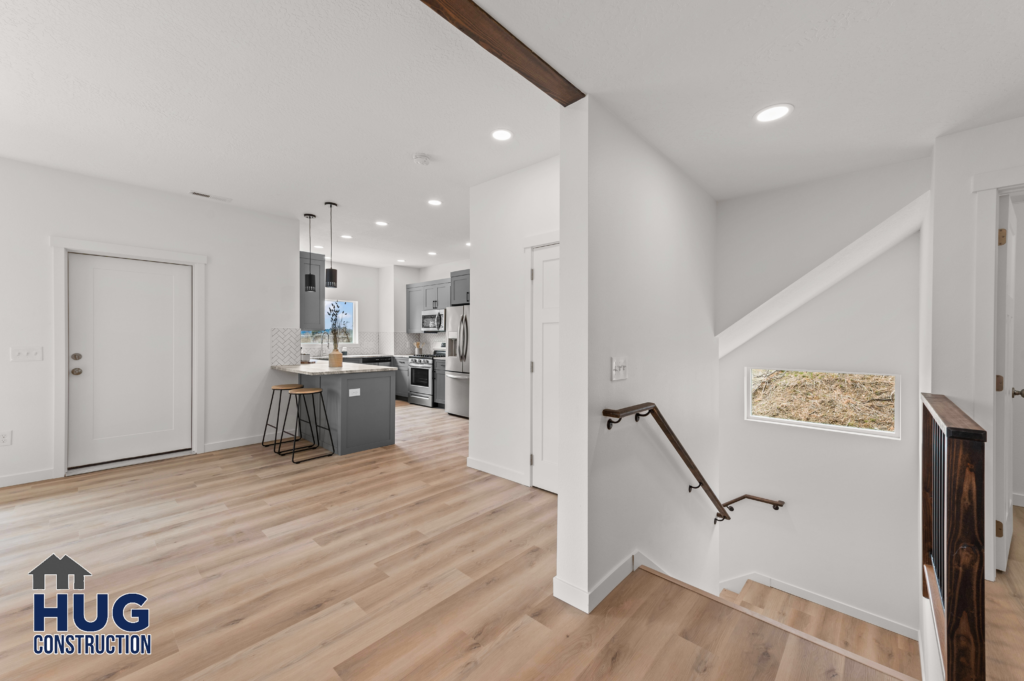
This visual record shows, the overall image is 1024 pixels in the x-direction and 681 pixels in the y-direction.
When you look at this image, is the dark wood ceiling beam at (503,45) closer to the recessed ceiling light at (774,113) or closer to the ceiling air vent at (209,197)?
the recessed ceiling light at (774,113)

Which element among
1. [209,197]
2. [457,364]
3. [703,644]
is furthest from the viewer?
[457,364]

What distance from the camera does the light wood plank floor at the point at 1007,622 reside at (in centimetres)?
165

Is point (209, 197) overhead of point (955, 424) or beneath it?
overhead

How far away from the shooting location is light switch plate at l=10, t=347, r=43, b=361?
3410 millimetres

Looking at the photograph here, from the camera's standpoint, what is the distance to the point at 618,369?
87.7 inches

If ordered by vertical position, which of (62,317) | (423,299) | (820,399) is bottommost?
(820,399)

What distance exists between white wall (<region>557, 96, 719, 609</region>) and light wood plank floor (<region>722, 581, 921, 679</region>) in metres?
0.89

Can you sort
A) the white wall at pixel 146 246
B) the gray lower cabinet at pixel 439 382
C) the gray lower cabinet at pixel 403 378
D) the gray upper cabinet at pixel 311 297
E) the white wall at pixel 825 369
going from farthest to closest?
1. the gray lower cabinet at pixel 403 378
2. the gray lower cabinet at pixel 439 382
3. the gray upper cabinet at pixel 311 297
4. the white wall at pixel 146 246
5. the white wall at pixel 825 369

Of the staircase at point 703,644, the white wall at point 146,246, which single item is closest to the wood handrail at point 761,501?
the staircase at point 703,644

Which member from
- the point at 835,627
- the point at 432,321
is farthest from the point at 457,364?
the point at 835,627

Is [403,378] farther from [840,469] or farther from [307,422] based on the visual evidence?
[840,469]

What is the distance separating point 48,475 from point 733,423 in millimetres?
5811

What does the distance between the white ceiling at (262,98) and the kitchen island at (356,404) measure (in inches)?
69.7

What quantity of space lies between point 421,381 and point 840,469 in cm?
582
